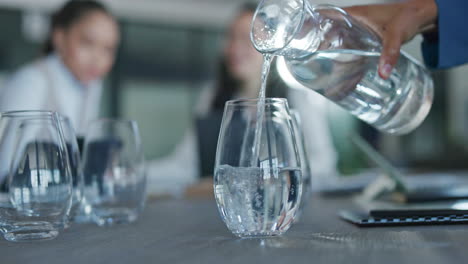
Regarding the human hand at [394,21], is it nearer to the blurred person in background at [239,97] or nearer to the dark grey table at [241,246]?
the dark grey table at [241,246]

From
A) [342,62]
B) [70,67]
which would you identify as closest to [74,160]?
[342,62]

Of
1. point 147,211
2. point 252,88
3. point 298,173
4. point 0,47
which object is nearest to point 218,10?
point 0,47

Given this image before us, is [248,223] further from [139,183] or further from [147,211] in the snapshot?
[147,211]

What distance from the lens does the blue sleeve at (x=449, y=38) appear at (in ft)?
2.60

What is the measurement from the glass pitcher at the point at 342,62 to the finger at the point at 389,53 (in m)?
0.02

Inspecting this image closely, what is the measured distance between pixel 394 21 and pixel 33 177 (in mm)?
550

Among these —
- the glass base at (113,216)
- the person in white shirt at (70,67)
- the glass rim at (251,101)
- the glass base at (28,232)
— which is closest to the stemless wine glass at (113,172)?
the glass base at (113,216)

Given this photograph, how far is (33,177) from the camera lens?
0.56m

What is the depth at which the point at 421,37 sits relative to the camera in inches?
33.8

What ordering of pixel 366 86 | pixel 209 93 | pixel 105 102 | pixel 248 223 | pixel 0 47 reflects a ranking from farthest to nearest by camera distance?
pixel 105 102
pixel 0 47
pixel 209 93
pixel 366 86
pixel 248 223

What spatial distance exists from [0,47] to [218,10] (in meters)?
2.23

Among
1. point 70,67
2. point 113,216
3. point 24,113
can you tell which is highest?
point 70,67

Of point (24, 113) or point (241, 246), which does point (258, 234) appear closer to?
point (241, 246)

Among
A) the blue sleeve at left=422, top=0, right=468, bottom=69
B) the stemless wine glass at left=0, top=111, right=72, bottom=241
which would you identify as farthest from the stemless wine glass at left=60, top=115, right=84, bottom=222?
the blue sleeve at left=422, top=0, right=468, bottom=69
